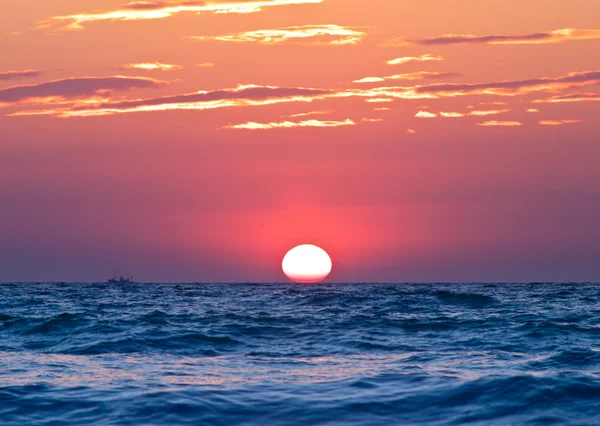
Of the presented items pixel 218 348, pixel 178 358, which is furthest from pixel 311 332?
pixel 178 358

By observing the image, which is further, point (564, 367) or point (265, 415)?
point (564, 367)

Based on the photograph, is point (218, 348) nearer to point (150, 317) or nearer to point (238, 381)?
point (238, 381)

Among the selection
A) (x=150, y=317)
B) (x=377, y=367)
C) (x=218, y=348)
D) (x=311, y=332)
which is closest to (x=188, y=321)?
(x=150, y=317)

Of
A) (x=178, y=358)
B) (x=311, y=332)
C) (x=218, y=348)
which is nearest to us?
(x=178, y=358)

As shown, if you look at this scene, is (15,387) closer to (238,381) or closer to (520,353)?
(238,381)

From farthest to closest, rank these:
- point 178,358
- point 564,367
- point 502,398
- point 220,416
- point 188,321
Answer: point 188,321 < point 178,358 < point 564,367 < point 502,398 < point 220,416

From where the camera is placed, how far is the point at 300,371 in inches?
820

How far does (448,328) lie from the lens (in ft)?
104

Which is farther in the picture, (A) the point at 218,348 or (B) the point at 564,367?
(A) the point at 218,348

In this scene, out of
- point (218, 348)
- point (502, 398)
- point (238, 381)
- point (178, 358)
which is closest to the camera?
point (502, 398)

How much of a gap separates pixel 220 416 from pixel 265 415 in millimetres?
910

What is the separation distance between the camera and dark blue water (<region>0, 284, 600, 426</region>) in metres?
15.9

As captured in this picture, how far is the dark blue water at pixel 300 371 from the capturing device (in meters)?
15.9

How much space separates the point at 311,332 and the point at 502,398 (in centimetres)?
1427
